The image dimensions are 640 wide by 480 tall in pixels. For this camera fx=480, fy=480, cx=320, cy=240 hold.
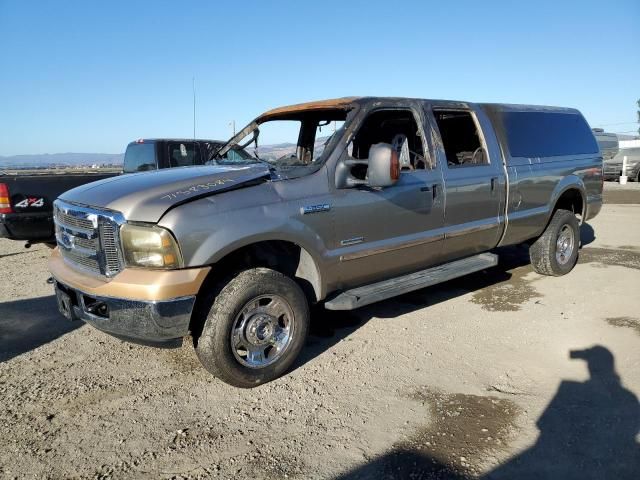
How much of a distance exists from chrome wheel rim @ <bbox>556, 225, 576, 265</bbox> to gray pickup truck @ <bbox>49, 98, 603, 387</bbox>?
97 cm

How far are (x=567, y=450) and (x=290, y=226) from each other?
2132 mm

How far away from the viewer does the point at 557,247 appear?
6.11 m

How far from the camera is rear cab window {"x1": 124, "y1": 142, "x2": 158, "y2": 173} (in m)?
8.64

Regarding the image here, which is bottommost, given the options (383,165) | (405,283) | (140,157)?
(405,283)

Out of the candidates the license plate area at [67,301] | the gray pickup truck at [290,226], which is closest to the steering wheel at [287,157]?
the gray pickup truck at [290,226]

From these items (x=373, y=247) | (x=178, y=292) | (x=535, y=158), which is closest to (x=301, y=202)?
(x=373, y=247)

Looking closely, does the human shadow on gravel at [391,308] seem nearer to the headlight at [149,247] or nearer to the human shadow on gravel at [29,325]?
the headlight at [149,247]

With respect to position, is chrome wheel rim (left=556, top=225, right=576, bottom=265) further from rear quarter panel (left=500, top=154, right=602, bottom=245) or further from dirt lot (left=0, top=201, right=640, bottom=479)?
dirt lot (left=0, top=201, right=640, bottom=479)

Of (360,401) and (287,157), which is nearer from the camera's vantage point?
(360,401)

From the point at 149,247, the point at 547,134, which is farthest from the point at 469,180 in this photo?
the point at 149,247

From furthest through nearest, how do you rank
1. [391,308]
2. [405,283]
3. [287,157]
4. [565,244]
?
→ [565,244] → [391,308] → [287,157] → [405,283]

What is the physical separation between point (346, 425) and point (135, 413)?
1341mm

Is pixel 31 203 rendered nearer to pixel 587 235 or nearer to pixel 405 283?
pixel 405 283

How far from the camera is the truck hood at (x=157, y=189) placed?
2977mm
